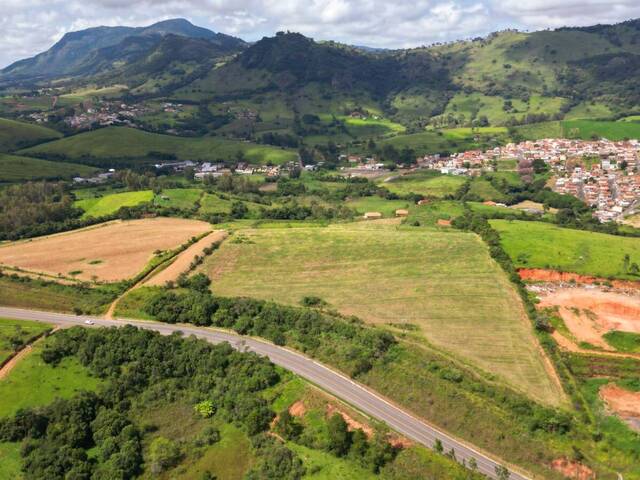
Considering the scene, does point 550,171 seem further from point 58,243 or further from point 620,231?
point 58,243

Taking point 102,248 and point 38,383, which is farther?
point 102,248

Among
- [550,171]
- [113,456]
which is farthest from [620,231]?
[113,456]

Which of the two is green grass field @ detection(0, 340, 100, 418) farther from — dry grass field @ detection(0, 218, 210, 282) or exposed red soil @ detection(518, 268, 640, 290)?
exposed red soil @ detection(518, 268, 640, 290)

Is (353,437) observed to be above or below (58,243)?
below

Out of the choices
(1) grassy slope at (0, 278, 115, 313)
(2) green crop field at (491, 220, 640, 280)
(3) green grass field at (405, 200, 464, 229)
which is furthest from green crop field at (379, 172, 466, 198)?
(1) grassy slope at (0, 278, 115, 313)

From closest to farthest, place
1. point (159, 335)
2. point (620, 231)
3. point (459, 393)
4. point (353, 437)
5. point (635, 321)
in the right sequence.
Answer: point (353, 437)
point (459, 393)
point (159, 335)
point (635, 321)
point (620, 231)

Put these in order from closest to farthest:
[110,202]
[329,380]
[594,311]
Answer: [329,380] → [594,311] → [110,202]

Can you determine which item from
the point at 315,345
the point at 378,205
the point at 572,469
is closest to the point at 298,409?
the point at 315,345

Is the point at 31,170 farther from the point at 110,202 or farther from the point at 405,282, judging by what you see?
the point at 405,282
